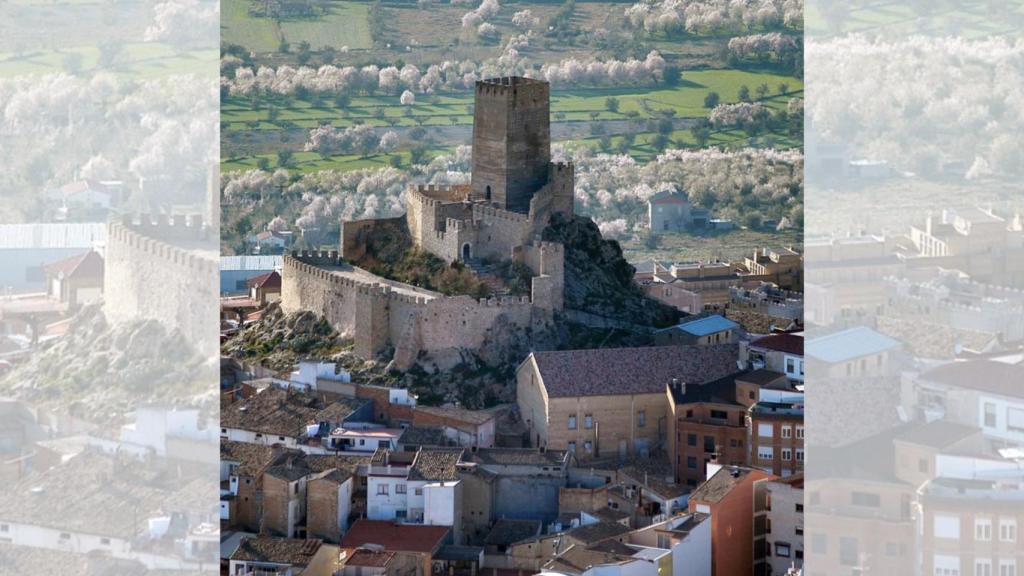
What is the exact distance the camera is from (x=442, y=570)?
17156 mm

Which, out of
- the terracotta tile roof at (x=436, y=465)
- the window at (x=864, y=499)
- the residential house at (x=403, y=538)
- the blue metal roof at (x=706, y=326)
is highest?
the blue metal roof at (x=706, y=326)

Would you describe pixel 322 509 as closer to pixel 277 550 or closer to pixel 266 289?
pixel 277 550

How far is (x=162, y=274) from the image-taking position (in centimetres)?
1310

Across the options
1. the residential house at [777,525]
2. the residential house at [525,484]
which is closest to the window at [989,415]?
the residential house at [777,525]

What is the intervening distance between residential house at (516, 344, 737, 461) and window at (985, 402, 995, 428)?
27.7 feet

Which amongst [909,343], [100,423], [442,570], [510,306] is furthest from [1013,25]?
[510,306]

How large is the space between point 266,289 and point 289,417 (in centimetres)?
419

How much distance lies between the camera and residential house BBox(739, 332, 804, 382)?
19.8m

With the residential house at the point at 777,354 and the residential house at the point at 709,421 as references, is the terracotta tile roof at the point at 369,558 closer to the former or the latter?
the residential house at the point at 709,421

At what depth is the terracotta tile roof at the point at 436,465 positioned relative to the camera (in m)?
18.2

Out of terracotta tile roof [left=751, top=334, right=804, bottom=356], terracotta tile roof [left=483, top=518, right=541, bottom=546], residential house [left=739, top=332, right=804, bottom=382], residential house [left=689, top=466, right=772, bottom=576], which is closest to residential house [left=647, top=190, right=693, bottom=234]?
terracotta tile roof [left=751, top=334, right=804, bottom=356]

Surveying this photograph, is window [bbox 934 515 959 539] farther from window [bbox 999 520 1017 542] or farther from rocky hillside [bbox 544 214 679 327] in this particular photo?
rocky hillside [bbox 544 214 679 327]

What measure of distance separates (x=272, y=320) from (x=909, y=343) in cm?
1193

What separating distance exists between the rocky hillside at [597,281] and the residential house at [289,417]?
220cm
